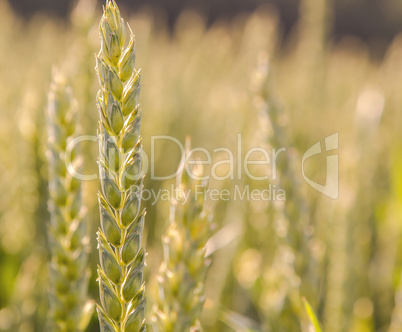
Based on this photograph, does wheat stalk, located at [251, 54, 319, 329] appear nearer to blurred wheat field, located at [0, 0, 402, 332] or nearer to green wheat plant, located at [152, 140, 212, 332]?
blurred wheat field, located at [0, 0, 402, 332]

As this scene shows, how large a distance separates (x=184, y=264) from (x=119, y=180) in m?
0.09

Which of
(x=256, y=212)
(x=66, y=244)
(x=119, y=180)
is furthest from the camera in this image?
(x=256, y=212)

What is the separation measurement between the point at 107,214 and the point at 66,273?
0.14m

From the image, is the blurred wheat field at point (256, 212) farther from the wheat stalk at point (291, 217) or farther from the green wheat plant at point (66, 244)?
the green wheat plant at point (66, 244)

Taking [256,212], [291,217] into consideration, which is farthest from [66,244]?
[256,212]

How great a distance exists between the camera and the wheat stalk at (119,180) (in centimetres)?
30

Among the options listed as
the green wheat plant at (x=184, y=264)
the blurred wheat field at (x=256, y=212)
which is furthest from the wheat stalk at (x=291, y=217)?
the green wheat plant at (x=184, y=264)

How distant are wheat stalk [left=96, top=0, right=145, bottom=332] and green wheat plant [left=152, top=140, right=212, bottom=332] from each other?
1.5 inches

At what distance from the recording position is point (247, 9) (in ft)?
27.0

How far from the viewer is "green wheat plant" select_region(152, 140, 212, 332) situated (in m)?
0.36

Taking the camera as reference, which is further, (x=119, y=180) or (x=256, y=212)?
(x=256, y=212)

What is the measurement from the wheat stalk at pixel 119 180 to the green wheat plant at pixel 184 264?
38 millimetres

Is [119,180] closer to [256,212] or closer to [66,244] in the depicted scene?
[66,244]

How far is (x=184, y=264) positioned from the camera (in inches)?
14.3
